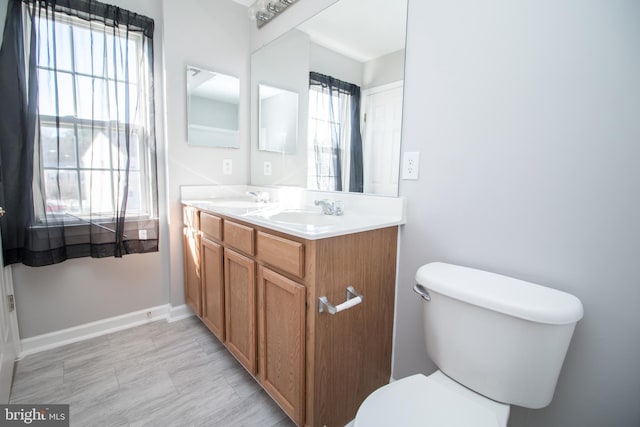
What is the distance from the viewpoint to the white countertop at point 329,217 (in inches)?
42.4

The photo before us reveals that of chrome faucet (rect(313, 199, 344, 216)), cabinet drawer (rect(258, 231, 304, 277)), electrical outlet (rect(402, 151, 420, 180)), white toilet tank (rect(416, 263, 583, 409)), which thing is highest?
electrical outlet (rect(402, 151, 420, 180))

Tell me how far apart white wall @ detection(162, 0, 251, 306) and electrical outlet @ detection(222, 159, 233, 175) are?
2cm

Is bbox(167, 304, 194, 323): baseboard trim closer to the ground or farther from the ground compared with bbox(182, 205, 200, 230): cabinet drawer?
closer to the ground

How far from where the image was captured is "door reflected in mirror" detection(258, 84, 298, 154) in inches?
78.3

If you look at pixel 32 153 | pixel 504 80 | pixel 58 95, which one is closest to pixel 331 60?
pixel 504 80

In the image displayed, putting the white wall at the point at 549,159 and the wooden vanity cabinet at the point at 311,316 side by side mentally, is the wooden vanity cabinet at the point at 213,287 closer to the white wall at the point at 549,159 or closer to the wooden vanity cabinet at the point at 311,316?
the wooden vanity cabinet at the point at 311,316

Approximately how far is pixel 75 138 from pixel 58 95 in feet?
0.80

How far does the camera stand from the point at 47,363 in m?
1.67

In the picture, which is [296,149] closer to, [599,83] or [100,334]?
[599,83]

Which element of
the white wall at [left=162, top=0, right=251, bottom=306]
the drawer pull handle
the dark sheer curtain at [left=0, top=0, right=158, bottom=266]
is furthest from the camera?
the white wall at [left=162, top=0, right=251, bottom=306]

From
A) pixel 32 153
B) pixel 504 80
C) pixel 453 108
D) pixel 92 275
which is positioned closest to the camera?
pixel 504 80

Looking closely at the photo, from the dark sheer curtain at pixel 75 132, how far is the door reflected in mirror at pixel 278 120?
78 centimetres

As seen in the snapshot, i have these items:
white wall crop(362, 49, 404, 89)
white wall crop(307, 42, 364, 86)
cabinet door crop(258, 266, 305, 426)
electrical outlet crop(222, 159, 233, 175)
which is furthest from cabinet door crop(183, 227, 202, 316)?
white wall crop(362, 49, 404, 89)

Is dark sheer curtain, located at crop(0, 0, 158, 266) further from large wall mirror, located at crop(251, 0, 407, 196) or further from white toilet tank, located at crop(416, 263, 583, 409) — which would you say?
white toilet tank, located at crop(416, 263, 583, 409)
